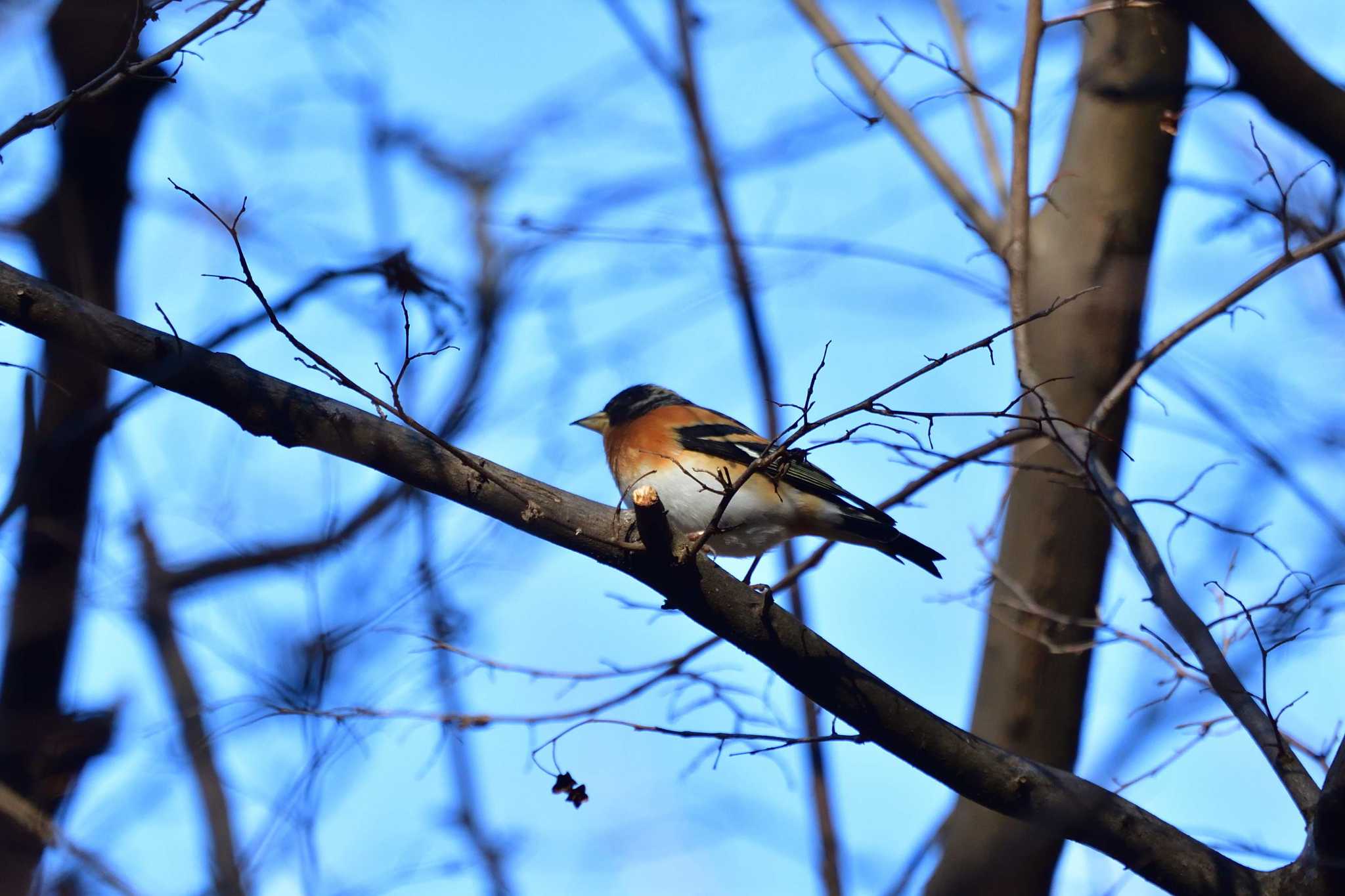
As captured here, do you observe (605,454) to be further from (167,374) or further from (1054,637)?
(167,374)

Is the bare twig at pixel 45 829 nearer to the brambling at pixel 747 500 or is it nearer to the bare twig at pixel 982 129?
the brambling at pixel 747 500

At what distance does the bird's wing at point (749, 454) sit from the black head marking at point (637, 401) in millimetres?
446

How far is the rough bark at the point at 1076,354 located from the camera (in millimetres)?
5109

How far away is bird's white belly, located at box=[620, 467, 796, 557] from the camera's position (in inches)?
166

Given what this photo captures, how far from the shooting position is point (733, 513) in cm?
422

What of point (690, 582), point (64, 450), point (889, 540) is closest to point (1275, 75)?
A: point (889, 540)

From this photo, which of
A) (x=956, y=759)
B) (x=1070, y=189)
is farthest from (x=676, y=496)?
(x=1070, y=189)

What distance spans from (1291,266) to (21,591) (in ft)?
13.6

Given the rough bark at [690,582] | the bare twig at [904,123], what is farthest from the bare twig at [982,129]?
the rough bark at [690,582]

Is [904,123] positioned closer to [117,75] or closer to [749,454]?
[749,454]

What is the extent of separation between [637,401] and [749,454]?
121 centimetres

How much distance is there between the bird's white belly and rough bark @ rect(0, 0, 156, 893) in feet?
6.47

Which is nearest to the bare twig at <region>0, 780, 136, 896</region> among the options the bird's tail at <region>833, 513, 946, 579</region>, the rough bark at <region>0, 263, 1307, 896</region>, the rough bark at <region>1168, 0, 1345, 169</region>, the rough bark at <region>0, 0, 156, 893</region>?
the rough bark at <region>0, 0, 156, 893</region>

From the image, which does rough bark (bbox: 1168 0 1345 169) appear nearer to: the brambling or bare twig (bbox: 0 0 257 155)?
the brambling
